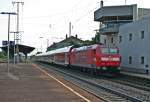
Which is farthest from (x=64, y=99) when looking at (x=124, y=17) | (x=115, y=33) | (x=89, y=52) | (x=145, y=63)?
(x=124, y=17)

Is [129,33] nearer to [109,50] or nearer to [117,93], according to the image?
[109,50]

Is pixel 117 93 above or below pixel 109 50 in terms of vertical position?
below

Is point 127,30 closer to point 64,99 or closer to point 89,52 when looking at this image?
point 89,52

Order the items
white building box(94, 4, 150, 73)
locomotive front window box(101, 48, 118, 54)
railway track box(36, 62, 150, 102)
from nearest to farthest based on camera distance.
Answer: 1. railway track box(36, 62, 150, 102)
2. locomotive front window box(101, 48, 118, 54)
3. white building box(94, 4, 150, 73)

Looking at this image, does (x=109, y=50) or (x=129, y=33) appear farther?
(x=129, y=33)

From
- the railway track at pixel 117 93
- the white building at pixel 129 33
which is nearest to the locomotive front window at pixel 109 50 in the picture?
the white building at pixel 129 33

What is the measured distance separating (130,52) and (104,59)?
13445 mm

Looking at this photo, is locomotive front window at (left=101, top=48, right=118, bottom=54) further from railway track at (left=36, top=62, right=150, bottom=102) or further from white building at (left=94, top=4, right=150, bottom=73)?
railway track at (left=36, top=62, right=150, bottom=102)

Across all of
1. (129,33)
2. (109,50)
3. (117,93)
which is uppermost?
(129,33)

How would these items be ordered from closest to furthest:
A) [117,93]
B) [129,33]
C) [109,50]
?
[117,93]
[109,50]
[129,33]

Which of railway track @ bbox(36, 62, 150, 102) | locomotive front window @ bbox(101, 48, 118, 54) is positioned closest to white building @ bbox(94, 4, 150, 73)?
locomotive front window @ bbox(101, 48, 118, 54)

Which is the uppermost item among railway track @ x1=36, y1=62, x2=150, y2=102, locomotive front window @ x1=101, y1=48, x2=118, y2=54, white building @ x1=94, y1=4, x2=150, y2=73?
white building @ x1=94, y1=4, x2=150, y2=73

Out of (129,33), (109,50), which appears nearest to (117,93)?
(109,50)

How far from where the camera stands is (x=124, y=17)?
209 ft
